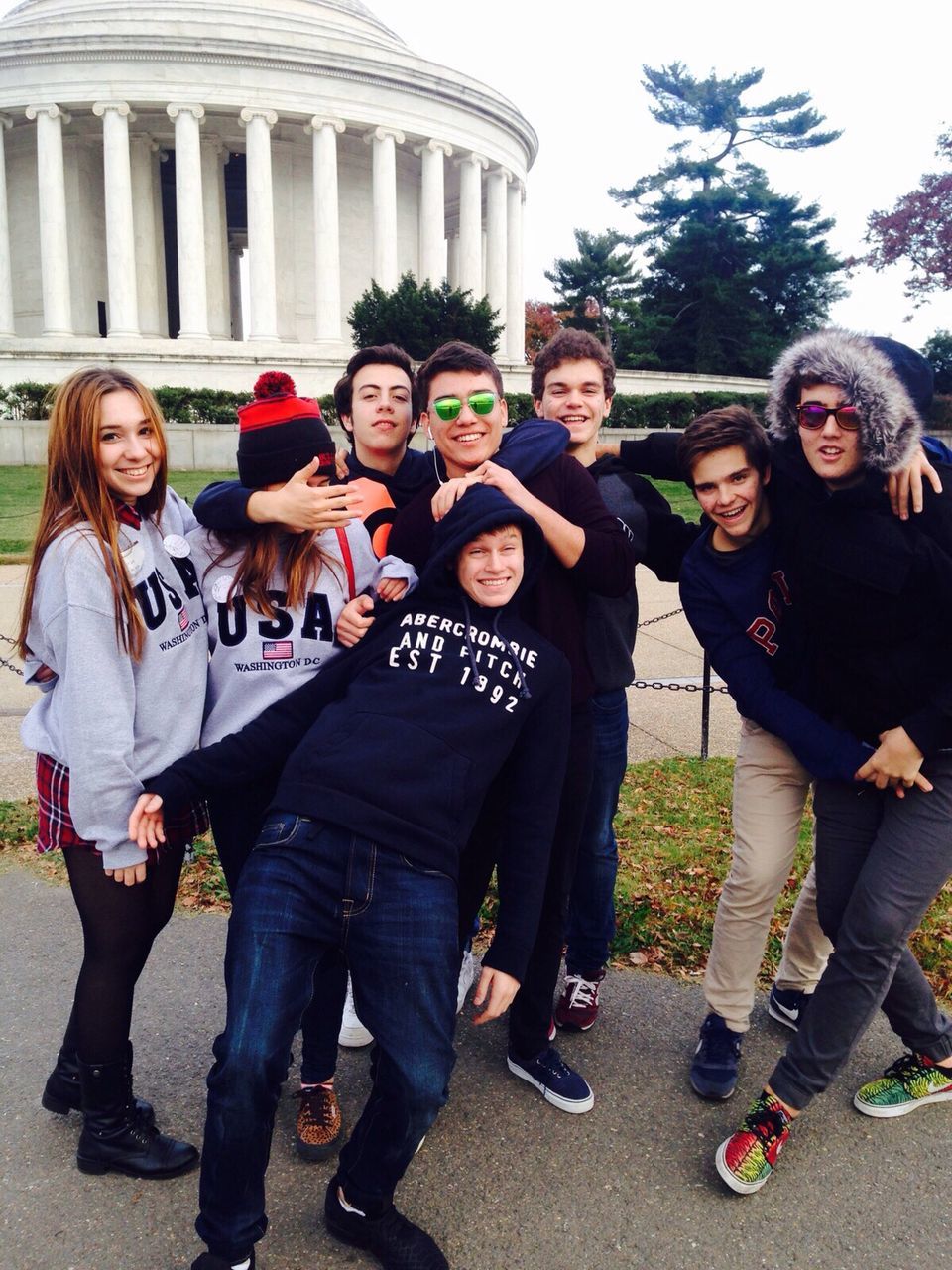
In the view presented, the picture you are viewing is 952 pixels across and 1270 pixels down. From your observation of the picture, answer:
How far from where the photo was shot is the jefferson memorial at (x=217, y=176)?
35.8 meters

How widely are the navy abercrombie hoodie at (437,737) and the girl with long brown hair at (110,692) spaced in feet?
0.62

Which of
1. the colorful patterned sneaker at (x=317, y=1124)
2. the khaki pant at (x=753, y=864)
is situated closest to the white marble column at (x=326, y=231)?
the khaki pant at (x=753, y=864)

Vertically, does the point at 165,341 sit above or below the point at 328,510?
above

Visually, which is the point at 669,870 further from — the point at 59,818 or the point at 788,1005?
the point at 59,818

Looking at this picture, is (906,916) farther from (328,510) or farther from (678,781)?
(678,781)

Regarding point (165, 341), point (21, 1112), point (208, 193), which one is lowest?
point (21, 1112)

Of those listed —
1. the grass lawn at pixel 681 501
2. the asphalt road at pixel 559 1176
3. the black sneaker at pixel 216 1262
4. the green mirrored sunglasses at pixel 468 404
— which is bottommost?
the asphalt road at pixel 559 1176

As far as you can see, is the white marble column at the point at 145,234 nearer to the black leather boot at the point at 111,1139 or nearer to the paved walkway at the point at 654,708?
the paved walkway at the point at 654,708

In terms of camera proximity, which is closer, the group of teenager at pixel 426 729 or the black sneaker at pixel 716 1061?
the group of teenager at pixel 426 729

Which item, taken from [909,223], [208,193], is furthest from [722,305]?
[208,193]

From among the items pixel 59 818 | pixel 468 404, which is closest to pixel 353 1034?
pixel 59 818

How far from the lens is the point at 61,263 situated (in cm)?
3781

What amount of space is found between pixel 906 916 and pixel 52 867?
407 cm

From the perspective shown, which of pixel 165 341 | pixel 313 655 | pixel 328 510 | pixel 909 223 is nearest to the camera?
pixel 328 510
